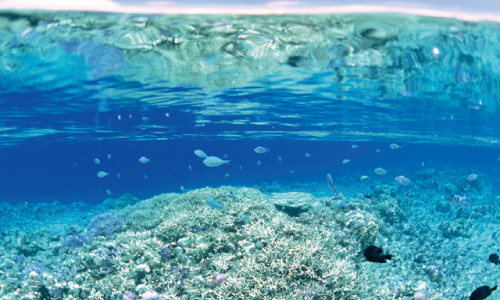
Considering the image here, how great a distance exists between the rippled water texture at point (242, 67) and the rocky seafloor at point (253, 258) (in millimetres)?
5909

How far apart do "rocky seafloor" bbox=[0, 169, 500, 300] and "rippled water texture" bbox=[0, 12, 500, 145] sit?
591cm

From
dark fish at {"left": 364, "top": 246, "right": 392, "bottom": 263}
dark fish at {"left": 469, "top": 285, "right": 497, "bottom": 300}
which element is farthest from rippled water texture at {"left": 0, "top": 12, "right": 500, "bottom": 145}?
dark fish at {"left": 469, "top": 285, "right": 497, "bottom": 300}

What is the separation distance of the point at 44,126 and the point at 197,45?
2307cm

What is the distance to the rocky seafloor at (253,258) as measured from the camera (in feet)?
21.7

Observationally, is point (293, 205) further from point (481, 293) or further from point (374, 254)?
point (481, 293)

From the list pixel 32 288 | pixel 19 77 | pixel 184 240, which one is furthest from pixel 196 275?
pixel 19 77

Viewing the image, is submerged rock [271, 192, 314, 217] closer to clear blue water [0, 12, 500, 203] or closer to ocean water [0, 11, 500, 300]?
ocean water [0, 11, 500, 300]

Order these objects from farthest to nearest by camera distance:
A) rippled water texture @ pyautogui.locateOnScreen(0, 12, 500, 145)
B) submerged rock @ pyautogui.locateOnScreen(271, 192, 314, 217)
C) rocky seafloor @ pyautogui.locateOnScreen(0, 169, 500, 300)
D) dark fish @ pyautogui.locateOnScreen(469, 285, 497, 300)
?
submerged rock @ pyautogui.locateOnScreen(271, 192, 314, 217)
rippled water texture @ pyautogui.locateOnScreen(0, 12, 500, 145)
rocky seafloor @ pyautogui.locateOnScreen(0, 169, 500, 300)
dark fish @ pyautogui.locateOnScreen(469, 285, 497, 300)

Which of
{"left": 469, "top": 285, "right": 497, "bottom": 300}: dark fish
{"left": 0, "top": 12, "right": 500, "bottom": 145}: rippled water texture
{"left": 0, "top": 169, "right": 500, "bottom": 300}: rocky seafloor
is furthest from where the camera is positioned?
{"left": 0, "top": 12, "right": 500, "bottom": 145}: rippled water texture

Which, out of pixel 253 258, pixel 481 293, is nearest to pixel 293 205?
pixel 253 258

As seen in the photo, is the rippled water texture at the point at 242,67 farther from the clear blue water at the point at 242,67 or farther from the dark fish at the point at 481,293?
the dark fish at the point at 481,293

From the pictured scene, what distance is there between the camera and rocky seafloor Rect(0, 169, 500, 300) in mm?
6613

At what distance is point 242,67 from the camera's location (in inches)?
537

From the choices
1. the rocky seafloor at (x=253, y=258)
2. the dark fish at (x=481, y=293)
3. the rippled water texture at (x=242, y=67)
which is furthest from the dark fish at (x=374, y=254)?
the rippled water texture at (x=242, y=67)
